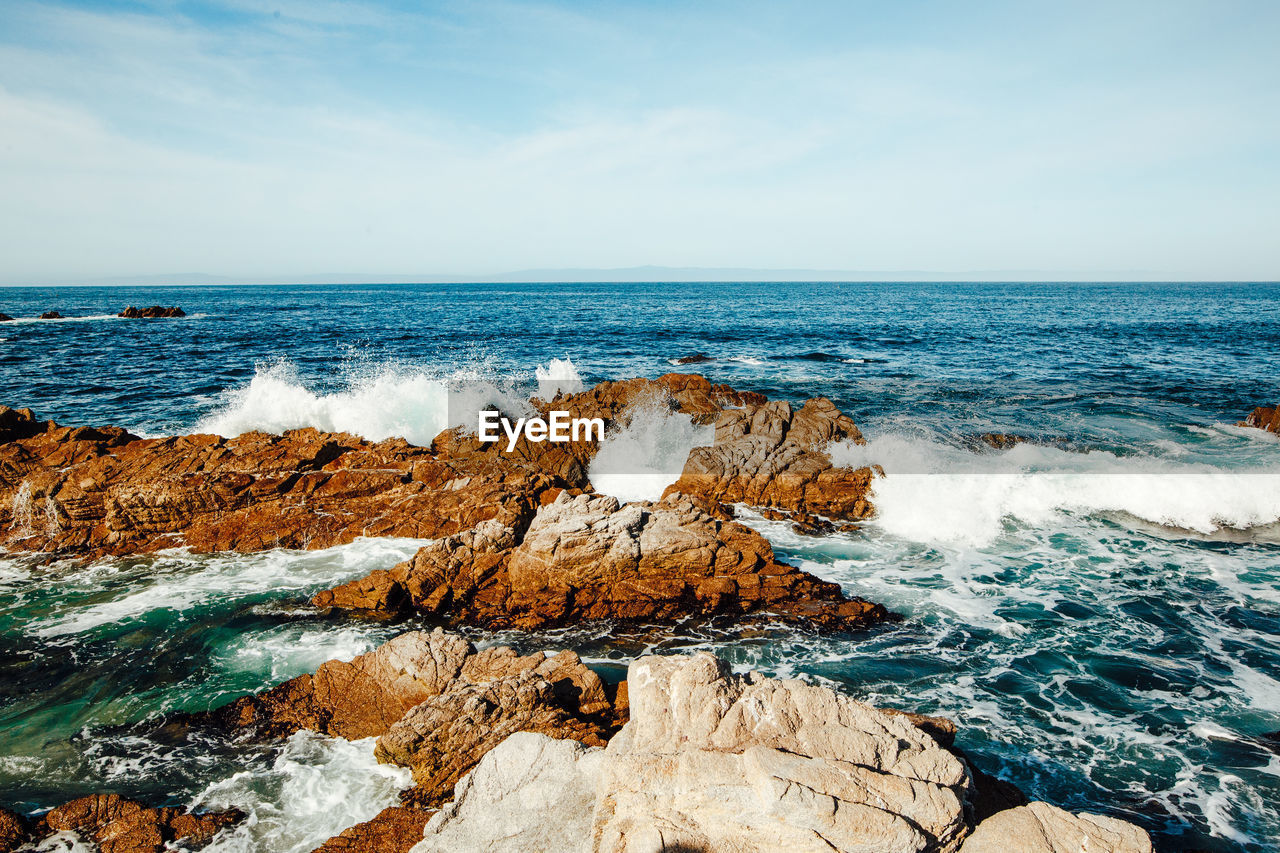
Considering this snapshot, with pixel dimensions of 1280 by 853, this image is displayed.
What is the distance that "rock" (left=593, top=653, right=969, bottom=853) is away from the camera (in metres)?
3.53

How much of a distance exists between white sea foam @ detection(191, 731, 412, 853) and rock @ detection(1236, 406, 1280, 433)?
20947mm

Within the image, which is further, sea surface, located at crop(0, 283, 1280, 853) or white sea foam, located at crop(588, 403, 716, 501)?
white sea foam, located at crop(588, 403, 716, 501)

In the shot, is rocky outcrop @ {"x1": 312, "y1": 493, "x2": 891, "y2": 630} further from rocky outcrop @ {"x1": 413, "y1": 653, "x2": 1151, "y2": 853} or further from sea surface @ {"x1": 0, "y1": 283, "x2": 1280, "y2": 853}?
rocky outcrop @ {"x1": 413, "y1": 653, "x2": 1151, "y2": 853}

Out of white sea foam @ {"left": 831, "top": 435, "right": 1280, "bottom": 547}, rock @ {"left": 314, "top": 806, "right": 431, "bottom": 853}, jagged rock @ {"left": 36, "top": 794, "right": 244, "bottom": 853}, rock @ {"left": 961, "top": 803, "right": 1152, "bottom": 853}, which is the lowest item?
jagged rock @ {"left": 36, "top": 794, "right": 244, "bottom": 853}

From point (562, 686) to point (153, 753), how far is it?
3.98 meters

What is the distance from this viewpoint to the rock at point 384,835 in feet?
15.3

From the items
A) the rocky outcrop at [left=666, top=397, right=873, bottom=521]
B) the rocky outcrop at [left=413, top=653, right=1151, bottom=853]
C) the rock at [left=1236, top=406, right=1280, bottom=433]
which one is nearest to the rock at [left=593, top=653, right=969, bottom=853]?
the rocky outcrop at [left=413, top=653, right=1151, bottom=853]

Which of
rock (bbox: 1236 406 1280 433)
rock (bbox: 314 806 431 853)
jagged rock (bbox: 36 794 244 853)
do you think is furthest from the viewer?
rock (bbox: 1236 406 1280 433)

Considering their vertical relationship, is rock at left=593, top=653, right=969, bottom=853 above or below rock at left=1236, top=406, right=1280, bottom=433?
below

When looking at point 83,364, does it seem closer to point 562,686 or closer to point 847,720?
point 562,686

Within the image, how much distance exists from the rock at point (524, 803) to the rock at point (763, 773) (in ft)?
0.94

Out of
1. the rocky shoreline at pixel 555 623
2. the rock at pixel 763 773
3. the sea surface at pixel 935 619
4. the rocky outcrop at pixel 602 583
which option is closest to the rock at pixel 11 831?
the rocky shoreline at pixel 555 623

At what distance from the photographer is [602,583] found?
8875mm

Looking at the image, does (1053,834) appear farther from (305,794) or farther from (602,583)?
(602,583)
